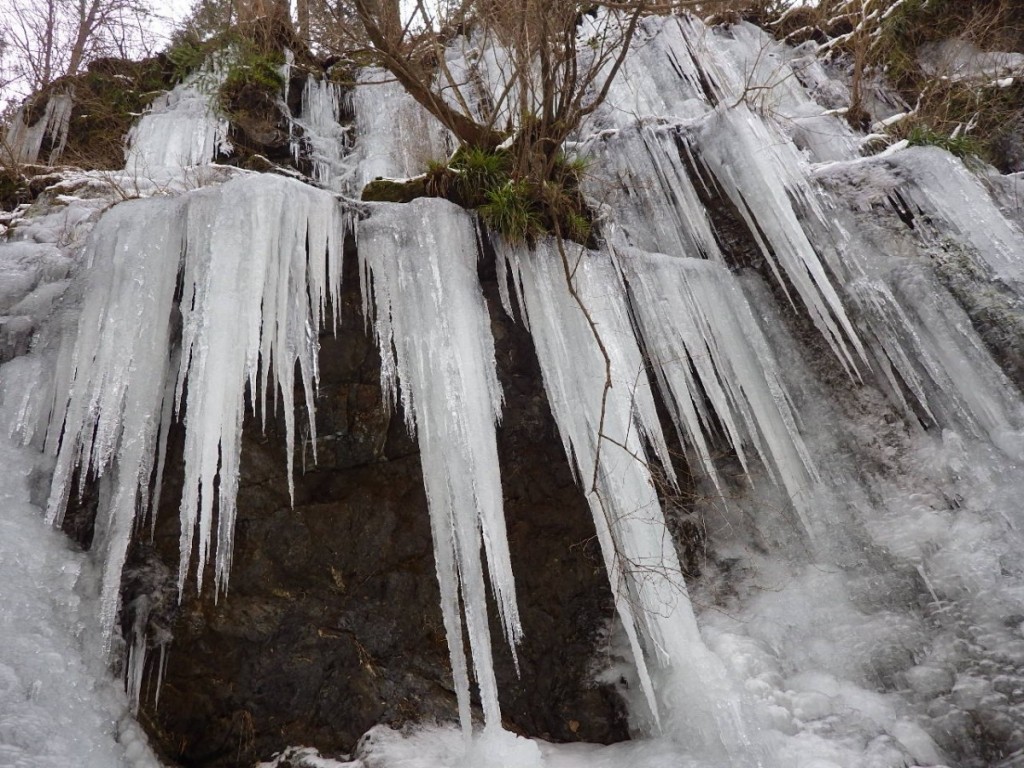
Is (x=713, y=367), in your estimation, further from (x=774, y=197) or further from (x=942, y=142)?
(x=942, y=142)

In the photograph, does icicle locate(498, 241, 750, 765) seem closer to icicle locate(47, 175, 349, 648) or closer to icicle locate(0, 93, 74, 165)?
icicle locate(47, 175, 349, 648)

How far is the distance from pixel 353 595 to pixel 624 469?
173 centimetres

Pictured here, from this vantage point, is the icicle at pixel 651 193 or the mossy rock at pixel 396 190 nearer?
the mossy rock at pixel 396 190

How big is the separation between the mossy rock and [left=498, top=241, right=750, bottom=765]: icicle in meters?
0.68

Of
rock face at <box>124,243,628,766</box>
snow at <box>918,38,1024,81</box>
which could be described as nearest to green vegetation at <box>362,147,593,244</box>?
rock face at <box>124,243,628,766</box>

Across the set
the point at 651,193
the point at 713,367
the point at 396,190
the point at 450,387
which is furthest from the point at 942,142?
the point at 450,387

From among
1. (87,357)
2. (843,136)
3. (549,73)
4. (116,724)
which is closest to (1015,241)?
(843,136)

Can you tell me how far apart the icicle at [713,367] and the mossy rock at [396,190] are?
1.37 metres

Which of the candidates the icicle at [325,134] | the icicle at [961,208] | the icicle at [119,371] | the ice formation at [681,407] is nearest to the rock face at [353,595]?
the ice formation at [681,407]

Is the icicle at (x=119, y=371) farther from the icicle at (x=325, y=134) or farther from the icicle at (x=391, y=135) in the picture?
the icicle at (x=325, y=134)

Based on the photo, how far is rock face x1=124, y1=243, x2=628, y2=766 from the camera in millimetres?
3359

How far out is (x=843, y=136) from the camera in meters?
5.34

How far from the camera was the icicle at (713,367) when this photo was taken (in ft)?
12.8

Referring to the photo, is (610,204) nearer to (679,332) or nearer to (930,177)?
(679,332)
